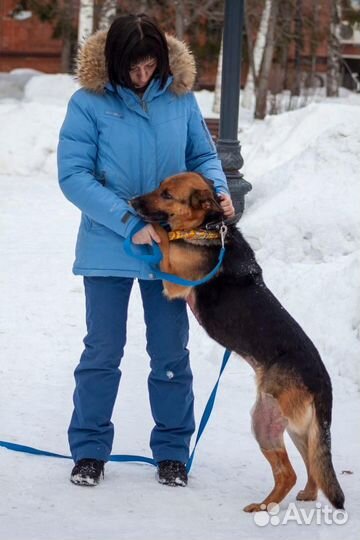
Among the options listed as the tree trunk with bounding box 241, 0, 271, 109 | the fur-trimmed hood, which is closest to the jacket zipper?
the fur-trimmed hood

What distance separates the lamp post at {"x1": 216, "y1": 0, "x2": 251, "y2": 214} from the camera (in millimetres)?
Answer: 8266

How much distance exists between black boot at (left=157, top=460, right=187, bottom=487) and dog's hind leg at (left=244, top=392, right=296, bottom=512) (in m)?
0.42

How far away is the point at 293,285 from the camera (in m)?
7.16

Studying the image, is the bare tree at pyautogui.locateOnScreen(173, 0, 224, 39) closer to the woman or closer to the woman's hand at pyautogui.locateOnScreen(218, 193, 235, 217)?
the woman

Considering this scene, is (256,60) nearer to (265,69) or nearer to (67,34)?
(265,69)

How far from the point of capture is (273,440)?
4.23m

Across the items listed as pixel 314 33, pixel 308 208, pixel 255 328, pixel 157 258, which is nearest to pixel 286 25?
pixel 314 33

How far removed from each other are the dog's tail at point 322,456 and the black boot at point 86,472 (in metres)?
1.00

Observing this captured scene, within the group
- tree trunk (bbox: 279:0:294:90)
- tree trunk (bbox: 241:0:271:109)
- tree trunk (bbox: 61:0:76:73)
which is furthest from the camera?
tree trunk (bbox: 61:0:76:73)

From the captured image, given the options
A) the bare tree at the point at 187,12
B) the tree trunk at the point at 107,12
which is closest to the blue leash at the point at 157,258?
the tree trunk at the point at 107,12

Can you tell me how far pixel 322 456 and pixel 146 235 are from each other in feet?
3.80

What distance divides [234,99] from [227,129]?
0.29m

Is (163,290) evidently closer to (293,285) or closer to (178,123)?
(178,123)

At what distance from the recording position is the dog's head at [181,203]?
14.0 ft
